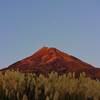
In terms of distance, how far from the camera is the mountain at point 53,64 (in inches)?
1144

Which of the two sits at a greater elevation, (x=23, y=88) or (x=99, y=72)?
(x=23, y=88)

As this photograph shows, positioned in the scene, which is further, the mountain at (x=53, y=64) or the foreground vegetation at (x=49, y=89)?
the mountain at (x=53, y=64)

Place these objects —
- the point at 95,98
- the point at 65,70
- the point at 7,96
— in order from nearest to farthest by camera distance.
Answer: the point at 95,98 → the point at 7,96 → the point at 65,70

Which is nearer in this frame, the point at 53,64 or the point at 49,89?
the point at 49,89

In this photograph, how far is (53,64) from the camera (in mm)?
30266

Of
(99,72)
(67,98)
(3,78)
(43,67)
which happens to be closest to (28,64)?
(43,67)

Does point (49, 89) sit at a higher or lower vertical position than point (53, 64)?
higher

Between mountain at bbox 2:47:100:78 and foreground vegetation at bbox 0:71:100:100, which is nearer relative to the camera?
foreground vegetation at bbox 0:71:100:100

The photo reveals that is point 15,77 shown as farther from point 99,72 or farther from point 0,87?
point 99,72

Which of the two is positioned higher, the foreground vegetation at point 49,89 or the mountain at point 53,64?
the foreground vegetation at point 49,89

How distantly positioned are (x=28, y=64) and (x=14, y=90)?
2055 cm

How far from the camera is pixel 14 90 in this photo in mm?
9820

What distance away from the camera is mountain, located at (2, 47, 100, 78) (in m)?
29.1

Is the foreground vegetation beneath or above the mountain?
above
